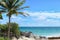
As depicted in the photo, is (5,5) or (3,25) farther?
(3,25)

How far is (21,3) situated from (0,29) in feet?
19.6

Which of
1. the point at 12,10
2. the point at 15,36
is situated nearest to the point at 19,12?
the point at 12,10

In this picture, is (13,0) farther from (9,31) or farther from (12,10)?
(9,31)

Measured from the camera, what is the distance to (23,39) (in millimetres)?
46219

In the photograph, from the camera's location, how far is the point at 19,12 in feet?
148

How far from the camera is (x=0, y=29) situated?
1857 inches

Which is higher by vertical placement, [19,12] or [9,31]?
[19,12]

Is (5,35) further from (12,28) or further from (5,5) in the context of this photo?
(5,5)

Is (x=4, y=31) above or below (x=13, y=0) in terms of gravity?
below

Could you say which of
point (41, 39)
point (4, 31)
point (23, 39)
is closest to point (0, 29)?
point (4, 31)

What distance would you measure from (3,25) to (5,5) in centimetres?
454

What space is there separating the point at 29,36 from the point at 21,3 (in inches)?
251

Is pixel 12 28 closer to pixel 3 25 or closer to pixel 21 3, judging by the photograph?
pixel 3 25

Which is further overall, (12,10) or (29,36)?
(29,36)
